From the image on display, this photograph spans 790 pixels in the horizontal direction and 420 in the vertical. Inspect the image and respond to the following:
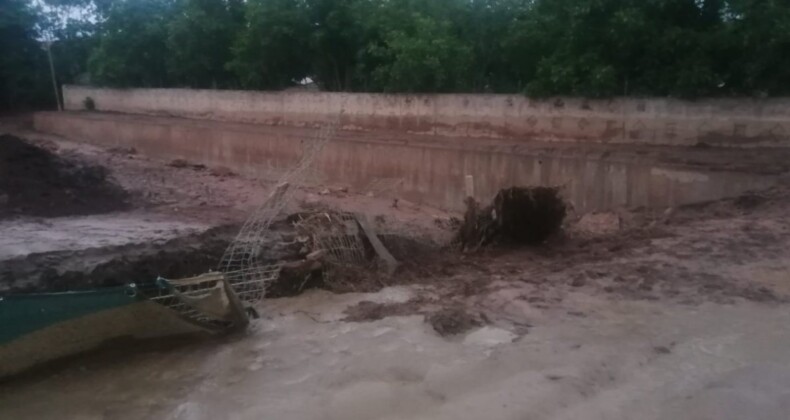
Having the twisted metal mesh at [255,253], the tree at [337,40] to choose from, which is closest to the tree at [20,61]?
the tree at [337,40]

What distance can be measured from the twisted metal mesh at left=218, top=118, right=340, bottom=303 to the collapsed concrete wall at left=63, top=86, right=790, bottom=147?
8.82 meters

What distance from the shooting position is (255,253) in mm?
9422

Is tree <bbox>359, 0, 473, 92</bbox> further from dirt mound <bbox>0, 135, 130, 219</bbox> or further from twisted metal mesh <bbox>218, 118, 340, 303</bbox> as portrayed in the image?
twisted metal mesh <bbox>218, 118, 340, 303</bbox>

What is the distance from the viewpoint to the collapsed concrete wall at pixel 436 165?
497 inches

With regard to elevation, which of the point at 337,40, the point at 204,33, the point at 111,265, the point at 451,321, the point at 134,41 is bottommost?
the point at 451,321

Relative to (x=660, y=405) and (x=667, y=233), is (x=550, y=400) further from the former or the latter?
(x=667, y=233)

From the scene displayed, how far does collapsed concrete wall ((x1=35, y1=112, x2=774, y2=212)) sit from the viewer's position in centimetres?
1262

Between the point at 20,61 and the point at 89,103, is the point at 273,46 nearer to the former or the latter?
the point at 89,103

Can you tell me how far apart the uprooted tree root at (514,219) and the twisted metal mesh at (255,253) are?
278cm

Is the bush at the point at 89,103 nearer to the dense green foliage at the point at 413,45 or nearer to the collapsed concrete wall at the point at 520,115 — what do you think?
the dense green foliage at the point at 413,45

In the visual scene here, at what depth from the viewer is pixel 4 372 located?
675 cm

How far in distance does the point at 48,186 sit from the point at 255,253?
8289 millimetres

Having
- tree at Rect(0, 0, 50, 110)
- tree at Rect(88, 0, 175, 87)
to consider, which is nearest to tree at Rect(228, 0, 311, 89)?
tree at Rect(88, 0, 175, 87)

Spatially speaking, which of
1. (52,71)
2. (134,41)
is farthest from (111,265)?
(52,71)
